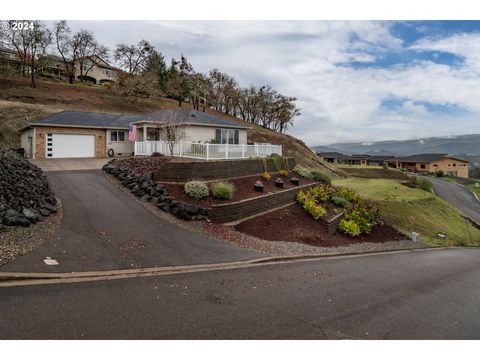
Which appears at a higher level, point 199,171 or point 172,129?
point 172,129

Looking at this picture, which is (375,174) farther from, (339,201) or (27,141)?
(27,141)

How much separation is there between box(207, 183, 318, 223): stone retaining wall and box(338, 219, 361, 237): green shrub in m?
3.31

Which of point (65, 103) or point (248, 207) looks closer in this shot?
point (248, 207)

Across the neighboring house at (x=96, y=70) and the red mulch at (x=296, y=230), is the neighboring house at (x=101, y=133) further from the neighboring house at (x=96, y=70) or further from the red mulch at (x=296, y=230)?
the neighboring house at (x=96, y=70)

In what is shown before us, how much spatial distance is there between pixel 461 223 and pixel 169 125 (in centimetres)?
2771

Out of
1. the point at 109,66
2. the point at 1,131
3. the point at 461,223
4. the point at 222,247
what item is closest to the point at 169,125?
the point at 222,247

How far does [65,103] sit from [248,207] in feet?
142

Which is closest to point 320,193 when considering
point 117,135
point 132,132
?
point 132,132

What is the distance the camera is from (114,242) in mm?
9969

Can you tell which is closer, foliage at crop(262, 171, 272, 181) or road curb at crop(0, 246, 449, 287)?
road curb at crop(0, 246, 449, 287)

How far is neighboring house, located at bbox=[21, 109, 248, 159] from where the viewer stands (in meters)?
26.4

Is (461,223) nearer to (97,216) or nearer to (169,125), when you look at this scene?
(169,125)

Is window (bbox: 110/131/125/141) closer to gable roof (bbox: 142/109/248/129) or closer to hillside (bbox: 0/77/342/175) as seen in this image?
gable roof (bbox: 142/109/248/129)

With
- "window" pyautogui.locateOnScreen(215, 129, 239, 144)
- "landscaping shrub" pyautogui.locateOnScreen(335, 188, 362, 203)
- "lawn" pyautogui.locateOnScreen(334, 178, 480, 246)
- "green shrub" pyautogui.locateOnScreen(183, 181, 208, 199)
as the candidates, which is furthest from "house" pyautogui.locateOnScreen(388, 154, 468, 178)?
"green shrub" pyautogui.locateOnScreen(183, 181, 208, 199)
